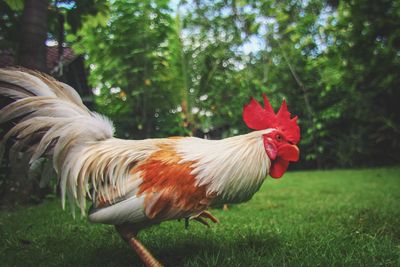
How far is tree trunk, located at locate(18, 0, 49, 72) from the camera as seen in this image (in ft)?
12.5

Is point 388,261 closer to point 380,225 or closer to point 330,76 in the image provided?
point 380,225

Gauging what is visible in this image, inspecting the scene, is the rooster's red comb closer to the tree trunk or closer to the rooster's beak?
the rooster's beak

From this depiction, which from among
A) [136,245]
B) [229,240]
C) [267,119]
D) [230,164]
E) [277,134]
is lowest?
[229,240]

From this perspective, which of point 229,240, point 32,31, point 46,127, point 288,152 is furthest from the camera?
point 32,31

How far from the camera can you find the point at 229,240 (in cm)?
334

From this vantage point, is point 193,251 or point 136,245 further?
point 193,251

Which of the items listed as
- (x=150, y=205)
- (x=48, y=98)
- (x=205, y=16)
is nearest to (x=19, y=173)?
(x=48, y=98)

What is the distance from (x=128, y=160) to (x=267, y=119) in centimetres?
111

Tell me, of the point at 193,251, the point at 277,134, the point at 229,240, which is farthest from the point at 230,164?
the point at 229,240

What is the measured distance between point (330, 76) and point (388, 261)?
10.5ft

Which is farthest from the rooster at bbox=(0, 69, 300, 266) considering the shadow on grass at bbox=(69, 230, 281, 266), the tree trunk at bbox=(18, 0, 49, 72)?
the tree trunk at bbox=(18, 0, 49, 72)

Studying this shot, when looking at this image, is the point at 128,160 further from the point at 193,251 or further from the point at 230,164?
the point at 193,251

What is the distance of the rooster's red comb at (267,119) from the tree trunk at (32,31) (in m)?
2.73

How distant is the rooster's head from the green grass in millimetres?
784
